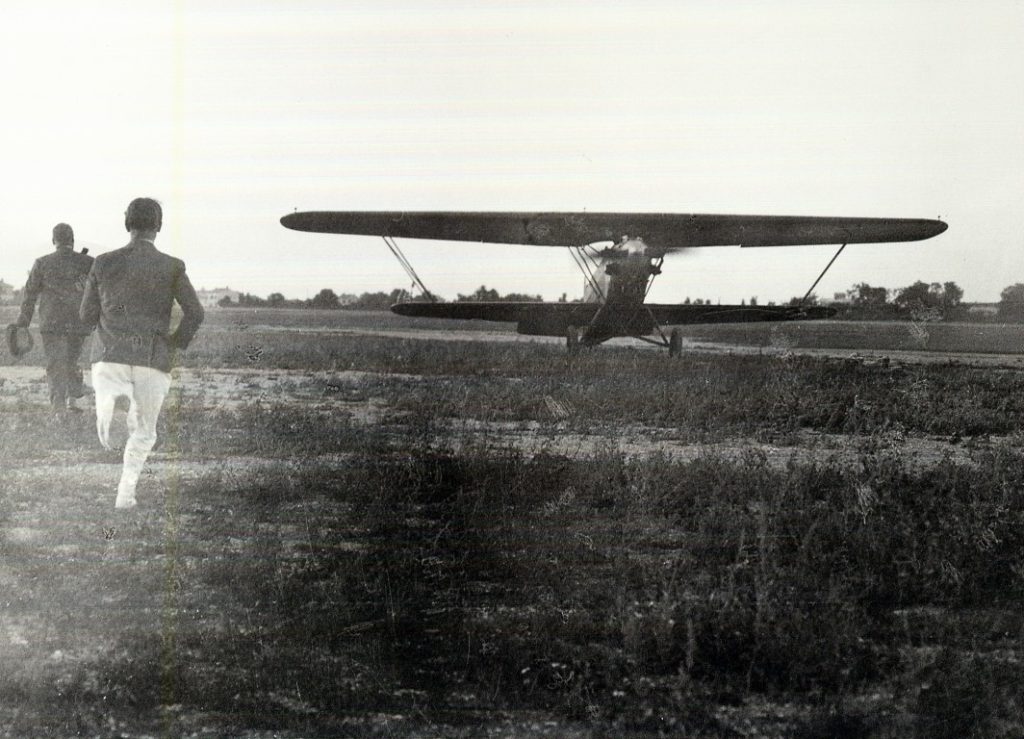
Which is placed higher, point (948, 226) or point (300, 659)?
point (948, 226)

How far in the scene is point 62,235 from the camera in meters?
8.77

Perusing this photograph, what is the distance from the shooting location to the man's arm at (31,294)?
7.41 meters

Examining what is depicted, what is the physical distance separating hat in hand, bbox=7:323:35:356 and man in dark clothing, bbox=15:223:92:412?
3.48 feet

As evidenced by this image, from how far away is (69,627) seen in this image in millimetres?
3404

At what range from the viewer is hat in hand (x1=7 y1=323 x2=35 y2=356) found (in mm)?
6945

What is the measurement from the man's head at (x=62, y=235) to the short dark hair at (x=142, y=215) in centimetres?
446

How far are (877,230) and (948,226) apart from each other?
1.13 metres

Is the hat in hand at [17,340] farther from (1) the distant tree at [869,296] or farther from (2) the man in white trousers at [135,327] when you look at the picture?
(1) the distant tree at [869,296]

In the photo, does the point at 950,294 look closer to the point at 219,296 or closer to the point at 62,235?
the point at 62,235

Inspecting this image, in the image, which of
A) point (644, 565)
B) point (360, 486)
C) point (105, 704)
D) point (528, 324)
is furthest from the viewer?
point (528, 324)

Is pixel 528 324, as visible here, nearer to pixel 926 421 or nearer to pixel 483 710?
pixel 926 421

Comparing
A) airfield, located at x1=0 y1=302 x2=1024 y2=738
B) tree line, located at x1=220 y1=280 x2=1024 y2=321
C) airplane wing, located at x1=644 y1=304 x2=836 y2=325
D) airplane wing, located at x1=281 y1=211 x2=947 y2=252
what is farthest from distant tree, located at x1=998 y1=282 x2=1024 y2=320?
airfield, located at x1=0 y1=302 x2=1024 y2=738

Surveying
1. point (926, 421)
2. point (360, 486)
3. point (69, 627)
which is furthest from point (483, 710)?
point (926, 421)

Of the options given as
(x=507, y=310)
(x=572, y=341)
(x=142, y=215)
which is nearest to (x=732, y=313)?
(x=572, y=341)
